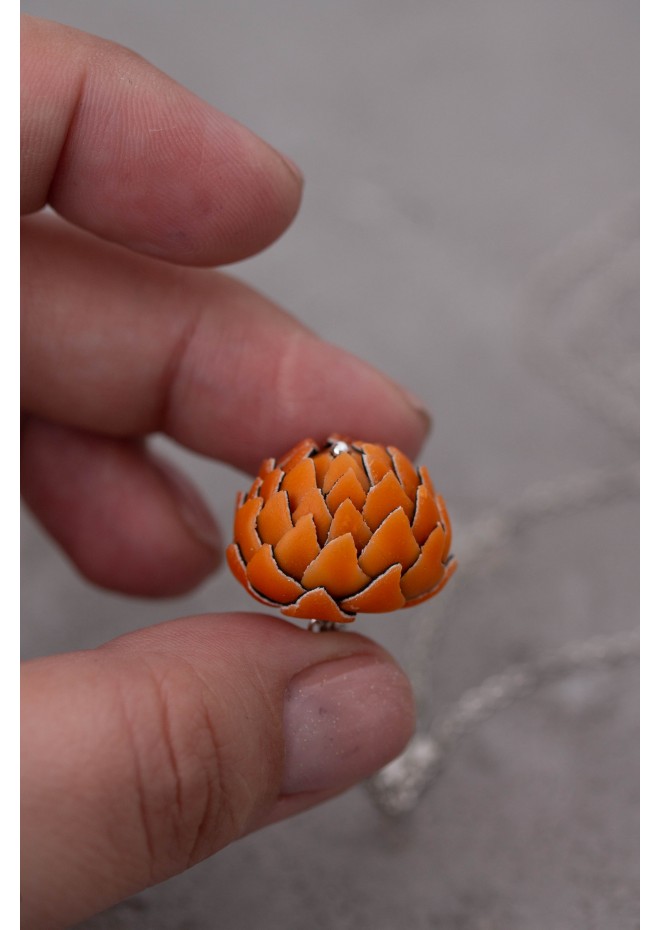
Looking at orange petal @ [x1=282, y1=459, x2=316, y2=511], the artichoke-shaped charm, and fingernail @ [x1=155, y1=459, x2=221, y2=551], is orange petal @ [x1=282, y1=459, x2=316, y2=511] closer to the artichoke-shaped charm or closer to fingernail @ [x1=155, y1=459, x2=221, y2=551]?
the artichoke-shaped charm

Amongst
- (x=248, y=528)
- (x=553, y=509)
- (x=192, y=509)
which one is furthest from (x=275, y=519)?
(x=553, y=509)

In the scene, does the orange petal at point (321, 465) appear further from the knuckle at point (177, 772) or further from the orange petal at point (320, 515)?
the knuckle at point (177, 772)

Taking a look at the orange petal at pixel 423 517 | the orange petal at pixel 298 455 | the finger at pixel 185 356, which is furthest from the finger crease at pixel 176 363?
the orange petal at pixel 423 517

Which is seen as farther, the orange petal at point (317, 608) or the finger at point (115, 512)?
the finger at point (115, 512)

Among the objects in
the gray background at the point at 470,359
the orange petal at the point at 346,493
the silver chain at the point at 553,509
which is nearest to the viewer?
the orange petal at the point at 346,493

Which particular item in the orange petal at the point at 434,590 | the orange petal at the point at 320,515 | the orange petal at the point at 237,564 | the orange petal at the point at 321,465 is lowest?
the orange petal at the point at 237,564

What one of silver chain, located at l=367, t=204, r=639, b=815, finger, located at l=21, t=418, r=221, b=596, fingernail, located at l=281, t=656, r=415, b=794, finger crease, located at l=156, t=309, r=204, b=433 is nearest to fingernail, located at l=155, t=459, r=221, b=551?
finger, located at l=21, t=418, r=221, b=596
